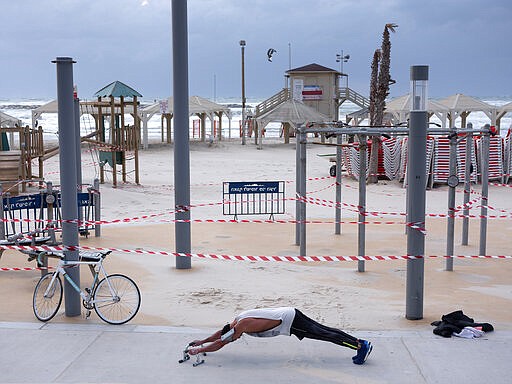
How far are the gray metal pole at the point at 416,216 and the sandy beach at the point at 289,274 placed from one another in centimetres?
24

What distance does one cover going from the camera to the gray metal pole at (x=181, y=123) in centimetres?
1100

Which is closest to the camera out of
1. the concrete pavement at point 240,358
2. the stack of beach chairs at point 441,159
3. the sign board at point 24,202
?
the concrete pavement at point 240,358

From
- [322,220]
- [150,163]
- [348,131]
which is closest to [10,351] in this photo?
[348,131]

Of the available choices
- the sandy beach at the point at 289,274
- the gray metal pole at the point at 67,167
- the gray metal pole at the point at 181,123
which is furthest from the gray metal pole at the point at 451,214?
the gray metal pole at the point at 67,167

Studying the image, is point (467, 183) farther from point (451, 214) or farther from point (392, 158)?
point (392, 158)

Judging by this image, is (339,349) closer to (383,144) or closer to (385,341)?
(385,341)

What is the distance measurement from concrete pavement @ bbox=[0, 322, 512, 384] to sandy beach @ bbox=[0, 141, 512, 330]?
1.90ft

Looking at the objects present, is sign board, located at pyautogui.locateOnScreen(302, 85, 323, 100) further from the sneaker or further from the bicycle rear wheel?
the sneaker

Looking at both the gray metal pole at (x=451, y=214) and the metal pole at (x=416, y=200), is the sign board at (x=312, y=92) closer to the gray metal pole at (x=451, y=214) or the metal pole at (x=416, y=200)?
the gray metal pole at (x=451, y=214)

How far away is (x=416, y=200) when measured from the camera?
830 cm

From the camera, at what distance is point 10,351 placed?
7066 millimetres

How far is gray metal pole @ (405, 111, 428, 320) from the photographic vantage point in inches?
325

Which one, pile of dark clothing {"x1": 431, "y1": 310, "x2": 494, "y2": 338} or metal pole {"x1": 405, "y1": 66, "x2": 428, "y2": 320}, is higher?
metal pole {"x1": 405, "y1": 66, "x2": 428, "y2": 320}

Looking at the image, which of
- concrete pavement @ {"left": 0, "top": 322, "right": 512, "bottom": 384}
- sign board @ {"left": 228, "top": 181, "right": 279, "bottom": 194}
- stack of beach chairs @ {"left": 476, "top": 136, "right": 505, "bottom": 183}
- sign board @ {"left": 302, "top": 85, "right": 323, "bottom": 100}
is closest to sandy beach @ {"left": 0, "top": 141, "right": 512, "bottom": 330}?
concrete pavement @ {"left": 0, "top": 322, "right": 512, "bottom": 384}
